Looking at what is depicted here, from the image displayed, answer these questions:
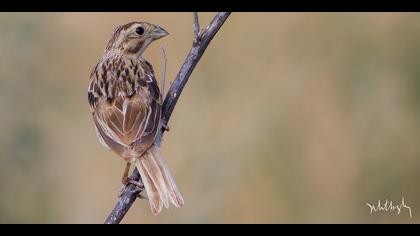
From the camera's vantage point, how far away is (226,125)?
830 centimetres

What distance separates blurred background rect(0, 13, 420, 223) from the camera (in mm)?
8000

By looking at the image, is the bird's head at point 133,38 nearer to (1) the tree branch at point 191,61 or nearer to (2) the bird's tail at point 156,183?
(1) the tree branch at point 191,61

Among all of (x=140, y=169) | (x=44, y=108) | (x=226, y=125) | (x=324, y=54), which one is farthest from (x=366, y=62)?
(x=140, y=169)

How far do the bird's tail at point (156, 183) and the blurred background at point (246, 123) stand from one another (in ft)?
7.51

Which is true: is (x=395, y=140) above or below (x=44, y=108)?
above

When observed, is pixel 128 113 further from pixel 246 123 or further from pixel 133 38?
pixel 246 123

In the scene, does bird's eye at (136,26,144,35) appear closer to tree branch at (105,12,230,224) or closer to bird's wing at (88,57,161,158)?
bird's wing at (88,57,161,158)

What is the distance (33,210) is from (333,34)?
120 inches

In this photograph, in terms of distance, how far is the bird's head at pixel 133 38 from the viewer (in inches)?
261

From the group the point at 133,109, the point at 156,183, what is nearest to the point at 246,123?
the point at 133,109

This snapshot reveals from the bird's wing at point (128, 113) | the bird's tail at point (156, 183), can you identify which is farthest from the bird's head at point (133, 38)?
the bird's tail at point (156, 183)

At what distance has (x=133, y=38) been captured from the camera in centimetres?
676

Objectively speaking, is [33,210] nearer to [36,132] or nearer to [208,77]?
[36,132]

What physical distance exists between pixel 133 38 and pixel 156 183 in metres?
1.61
